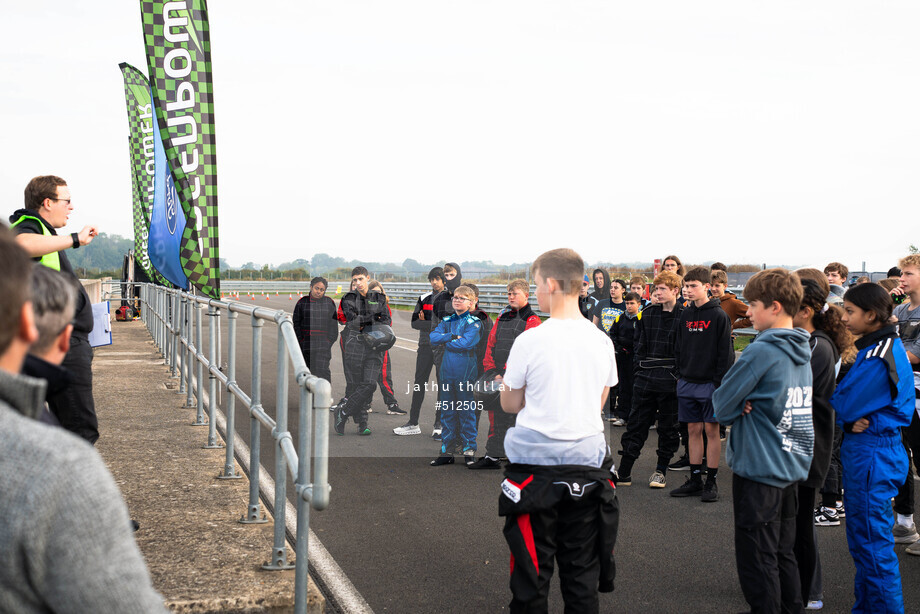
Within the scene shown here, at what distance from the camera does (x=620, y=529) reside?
5.30m

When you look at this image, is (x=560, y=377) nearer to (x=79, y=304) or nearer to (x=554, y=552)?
(x=554, y=552)

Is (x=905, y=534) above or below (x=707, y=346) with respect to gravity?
below

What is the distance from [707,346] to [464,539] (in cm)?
261

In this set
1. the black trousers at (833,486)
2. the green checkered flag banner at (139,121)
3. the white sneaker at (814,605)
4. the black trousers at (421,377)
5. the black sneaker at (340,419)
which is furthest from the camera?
the green checkered flag banner at (139,121)

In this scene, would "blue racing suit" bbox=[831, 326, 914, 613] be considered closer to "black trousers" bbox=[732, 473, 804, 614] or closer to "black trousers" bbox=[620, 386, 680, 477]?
"black trousers" bbox=[732, 473, 804, 614]

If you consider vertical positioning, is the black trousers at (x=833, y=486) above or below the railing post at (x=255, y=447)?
below

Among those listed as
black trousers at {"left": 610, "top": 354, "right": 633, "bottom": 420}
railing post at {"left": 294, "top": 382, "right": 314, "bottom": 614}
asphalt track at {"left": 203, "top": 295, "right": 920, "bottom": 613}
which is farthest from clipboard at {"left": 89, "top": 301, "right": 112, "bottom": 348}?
black trousers at {"left": 610, "top": 354, "right": 633, "bottom": 420}

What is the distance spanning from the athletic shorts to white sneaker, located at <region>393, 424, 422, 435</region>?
2651 mm

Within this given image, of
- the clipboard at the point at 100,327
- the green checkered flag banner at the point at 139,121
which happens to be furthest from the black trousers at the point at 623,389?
the green checkered flag banner at the point at 139,121

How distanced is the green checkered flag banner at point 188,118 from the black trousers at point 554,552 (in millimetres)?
4947

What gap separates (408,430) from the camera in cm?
763

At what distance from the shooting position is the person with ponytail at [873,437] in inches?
143

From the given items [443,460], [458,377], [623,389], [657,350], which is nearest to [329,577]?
[458,377]

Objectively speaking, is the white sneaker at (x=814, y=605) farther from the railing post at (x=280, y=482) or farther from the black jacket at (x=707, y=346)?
the railing post at (x=280, y=482)
